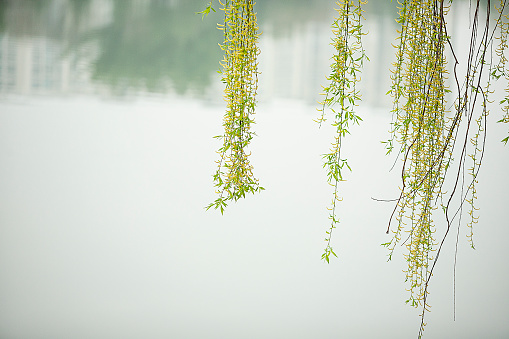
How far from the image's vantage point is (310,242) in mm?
3186

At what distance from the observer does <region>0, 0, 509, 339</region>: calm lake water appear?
3039 mm

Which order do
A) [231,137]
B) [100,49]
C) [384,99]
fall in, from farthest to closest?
[384,99] < [100,49] < [231,137]

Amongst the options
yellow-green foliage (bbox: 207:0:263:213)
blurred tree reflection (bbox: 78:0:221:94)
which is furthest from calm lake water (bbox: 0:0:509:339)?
yellow-green foliage (bbox: 207:0:263:213)

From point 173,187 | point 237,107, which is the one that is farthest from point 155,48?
point 237,107

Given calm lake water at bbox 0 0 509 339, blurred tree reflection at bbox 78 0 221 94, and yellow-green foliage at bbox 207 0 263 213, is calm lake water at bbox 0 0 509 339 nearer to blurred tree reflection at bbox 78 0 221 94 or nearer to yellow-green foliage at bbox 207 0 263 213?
blurred tree reflection at bbox 78 0 221 94

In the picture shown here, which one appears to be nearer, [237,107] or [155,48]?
[237,107]

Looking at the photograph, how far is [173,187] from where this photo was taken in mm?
3113

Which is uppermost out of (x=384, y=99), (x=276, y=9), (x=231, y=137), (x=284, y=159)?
(x=276, y=9)

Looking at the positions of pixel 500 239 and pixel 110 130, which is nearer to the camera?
pixel 110 130

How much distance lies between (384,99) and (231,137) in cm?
208

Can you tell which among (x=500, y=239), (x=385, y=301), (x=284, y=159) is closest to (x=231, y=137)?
(x=284, y=159)

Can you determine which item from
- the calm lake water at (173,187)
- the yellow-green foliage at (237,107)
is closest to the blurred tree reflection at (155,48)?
the calm lake water at (173,187)

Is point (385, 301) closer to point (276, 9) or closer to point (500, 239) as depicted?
point (500, 239)

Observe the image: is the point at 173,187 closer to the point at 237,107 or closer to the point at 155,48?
the point at 155,48
